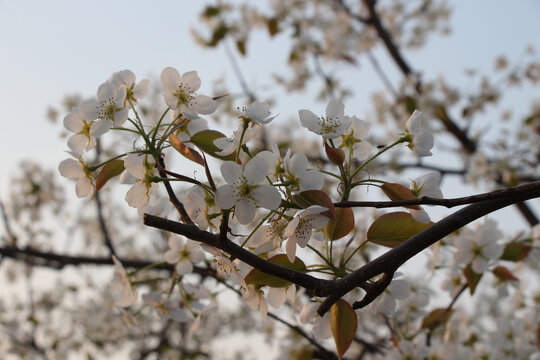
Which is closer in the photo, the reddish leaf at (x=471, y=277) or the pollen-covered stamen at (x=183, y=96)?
the pollen-covered stamen at (x=183, y=96)

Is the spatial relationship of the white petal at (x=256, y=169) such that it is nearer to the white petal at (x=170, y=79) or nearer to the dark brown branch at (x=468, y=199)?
the dark brown branch at (x=468, y=199)

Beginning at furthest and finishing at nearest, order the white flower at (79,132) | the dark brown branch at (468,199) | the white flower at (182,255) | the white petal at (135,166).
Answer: the white flower at (182,255)
the white flower at (79,132)
the white petal at (135,166)
the dark brown branch at (468,199)

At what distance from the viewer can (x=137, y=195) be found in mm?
874

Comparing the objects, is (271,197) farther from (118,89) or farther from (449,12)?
(449,12)

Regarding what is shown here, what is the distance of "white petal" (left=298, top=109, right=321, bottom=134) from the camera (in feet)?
2.83

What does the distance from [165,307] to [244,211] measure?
646 millimetres

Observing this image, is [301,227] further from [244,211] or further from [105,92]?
[105,92]

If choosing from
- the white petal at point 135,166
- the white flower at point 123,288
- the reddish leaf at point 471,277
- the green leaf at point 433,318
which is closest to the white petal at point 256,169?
the white petal at point 135,166

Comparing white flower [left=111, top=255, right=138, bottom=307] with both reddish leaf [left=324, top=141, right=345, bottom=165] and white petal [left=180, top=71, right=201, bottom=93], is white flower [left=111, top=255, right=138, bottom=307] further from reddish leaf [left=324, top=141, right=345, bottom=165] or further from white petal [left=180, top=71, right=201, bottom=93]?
reddish leaf [left=324, top=141, right=345, bottom=165]

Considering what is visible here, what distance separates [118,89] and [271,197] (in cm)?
41

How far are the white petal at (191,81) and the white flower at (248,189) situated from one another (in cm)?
25

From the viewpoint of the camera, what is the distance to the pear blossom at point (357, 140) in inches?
38.1

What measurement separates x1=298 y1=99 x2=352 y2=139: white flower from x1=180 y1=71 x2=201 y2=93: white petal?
0.72 feet

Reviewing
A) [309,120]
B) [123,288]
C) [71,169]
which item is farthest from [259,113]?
[123,288]
